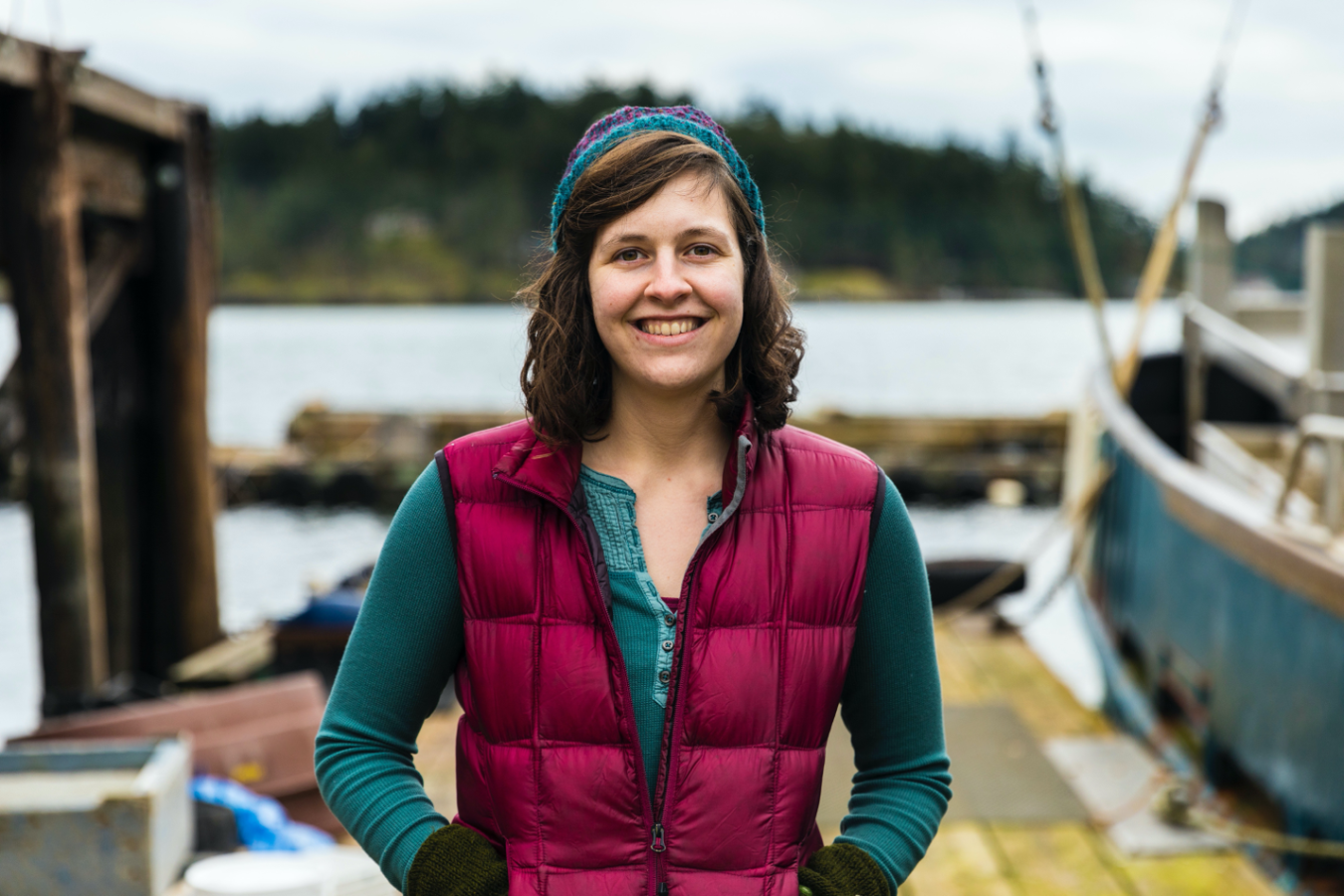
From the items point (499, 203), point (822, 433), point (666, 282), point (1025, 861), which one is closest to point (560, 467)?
point (666, 282)

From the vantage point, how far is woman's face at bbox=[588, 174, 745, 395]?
5.19ft

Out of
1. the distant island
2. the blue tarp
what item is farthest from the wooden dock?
the distant island

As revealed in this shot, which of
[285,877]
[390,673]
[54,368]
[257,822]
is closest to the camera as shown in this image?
[390,673]

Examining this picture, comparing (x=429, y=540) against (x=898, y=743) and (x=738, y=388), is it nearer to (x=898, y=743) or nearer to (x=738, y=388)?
(x=738, y=388)

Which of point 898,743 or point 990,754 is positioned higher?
point 898,743

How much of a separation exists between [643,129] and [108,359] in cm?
600

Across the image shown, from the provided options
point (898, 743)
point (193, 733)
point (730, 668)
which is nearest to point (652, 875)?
point (730, 668)

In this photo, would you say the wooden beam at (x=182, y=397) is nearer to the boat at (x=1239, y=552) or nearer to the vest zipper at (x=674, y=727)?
the boat at (x=1239, y=552)

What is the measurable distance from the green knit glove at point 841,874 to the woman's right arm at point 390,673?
0.50 metres

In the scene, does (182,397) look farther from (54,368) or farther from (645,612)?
(645,612)

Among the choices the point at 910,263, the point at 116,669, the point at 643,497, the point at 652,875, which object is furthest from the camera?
the point at 910,263

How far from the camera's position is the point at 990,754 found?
18.8ft

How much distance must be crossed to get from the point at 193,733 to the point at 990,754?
3.60 m

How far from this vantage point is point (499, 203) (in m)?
100
